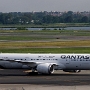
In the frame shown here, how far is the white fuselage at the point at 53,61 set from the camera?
56.3m

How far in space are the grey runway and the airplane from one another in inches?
41.3

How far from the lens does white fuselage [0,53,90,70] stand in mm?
56316

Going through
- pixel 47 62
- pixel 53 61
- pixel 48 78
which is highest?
pixel 53 61

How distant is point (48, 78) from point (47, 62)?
17.0 feet

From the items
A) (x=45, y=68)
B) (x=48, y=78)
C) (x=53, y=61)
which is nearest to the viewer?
(x=48, y=78)

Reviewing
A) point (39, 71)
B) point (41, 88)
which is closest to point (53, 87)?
point (41, 88)

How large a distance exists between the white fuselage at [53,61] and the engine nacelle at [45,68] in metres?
0.94

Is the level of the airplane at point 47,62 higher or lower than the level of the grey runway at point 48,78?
higher

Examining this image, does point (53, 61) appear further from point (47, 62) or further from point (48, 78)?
point (48, 78)

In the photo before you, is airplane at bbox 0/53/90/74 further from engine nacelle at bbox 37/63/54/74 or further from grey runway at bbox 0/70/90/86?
grey runway at bbox 0/70/90/86

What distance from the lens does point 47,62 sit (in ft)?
189

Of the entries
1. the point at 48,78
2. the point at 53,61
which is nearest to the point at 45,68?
the point at 53,61

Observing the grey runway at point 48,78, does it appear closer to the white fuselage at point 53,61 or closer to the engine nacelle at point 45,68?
the engine nacelle at point 45,68

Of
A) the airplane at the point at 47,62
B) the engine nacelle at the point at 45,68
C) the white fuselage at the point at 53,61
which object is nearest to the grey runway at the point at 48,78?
the engine nacelle at the point at 45,68
